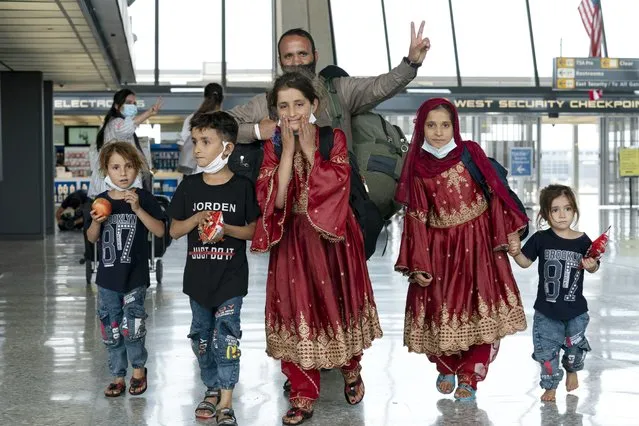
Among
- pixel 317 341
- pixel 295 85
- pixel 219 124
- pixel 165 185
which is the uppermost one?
pixel 295 85

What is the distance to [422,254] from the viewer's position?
4.21 meters

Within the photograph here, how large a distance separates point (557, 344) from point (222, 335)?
142 centimetres

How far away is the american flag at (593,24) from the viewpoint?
77.6 ft

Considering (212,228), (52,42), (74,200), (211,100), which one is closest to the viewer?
(212,228)

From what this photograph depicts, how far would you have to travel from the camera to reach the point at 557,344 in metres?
4.21

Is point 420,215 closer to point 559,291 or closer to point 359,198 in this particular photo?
point 359,198

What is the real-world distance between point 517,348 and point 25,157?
465 inches

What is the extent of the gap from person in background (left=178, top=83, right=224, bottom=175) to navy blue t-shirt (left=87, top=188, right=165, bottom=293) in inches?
118

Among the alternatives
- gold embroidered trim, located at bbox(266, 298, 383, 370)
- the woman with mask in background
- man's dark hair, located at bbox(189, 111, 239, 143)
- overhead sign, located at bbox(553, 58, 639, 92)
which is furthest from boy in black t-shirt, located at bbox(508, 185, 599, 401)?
overhead sign, located at bbox(553, 58, 639, 92)

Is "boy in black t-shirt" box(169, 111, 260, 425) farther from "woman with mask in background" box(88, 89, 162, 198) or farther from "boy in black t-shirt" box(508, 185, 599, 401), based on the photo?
"woman with mask in background" box(88, 89, 162, 198)

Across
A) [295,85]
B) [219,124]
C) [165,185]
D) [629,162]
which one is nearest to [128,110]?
[219,124]

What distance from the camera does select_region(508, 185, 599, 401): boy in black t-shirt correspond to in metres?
4.18

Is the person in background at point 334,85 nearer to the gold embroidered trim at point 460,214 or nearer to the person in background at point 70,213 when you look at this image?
the gold embroidered trim at point 460,214

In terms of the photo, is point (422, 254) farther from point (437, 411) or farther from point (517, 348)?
point (517, 348)
